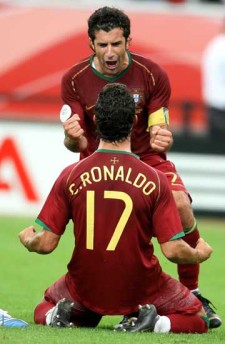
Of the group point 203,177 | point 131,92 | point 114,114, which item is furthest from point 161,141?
point 203,177

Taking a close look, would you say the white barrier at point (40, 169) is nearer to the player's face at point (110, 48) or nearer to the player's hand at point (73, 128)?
the player's face at point (110, 48)

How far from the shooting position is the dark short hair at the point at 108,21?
8.58 m

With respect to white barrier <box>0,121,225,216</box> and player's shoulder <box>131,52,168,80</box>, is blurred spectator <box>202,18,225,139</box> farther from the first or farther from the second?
player's shoulder <box>131,52,168,80</box>

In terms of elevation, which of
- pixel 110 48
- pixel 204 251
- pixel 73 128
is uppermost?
pixel 110 48

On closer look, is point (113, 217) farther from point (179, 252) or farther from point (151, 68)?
point (151, 68)

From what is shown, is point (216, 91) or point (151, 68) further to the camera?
point (216, 91)

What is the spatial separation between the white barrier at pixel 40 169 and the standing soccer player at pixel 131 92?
7.65 meters

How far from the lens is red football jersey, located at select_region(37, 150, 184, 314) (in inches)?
301

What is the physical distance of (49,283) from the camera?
37.2 feet

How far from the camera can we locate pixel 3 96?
20.0 m

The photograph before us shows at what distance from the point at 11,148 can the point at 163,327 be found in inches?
357

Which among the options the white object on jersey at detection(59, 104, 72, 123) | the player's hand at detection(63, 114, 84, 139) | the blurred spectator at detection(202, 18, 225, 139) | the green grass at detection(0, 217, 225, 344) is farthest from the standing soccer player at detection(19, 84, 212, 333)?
the blurred spectator at detection(202, 18, 225, 139)

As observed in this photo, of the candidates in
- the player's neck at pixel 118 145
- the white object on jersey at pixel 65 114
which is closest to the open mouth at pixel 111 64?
the white object on jersey at pixel 65 114

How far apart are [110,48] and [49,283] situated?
11.1 feet
